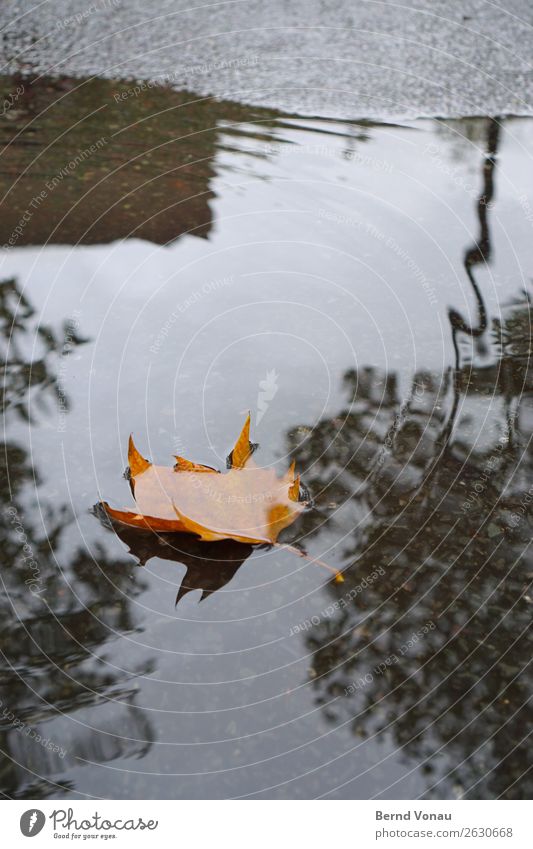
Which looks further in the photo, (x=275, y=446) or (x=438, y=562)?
(x=275, y=446)

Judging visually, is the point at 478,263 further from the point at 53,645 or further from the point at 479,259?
the point at 53,645

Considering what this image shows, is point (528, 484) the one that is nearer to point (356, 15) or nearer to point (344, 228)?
point (344, 228)

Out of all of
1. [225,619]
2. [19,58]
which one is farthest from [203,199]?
[225,619]

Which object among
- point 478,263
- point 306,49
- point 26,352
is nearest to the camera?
point 26,352

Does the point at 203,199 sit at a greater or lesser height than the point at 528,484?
greater

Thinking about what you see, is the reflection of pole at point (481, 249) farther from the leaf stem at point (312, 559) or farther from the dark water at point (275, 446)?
the leaf stem at point (312, 559)

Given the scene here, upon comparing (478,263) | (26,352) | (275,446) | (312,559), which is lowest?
(312,559)
